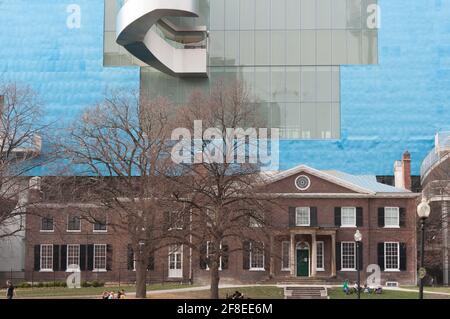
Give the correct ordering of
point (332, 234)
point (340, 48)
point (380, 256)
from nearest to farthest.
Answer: point (332, 234) → point (380, 256) → point (340, 48)

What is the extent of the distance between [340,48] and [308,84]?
537 centimetres

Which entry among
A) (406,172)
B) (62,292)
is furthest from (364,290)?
(62,292)

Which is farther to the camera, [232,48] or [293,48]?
[232,48]

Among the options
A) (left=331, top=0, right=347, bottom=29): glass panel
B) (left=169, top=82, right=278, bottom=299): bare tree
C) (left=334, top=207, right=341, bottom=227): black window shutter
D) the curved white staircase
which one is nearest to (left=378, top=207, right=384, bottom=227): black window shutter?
(left=334, top=207, right=341, bottom=227): black window shutter

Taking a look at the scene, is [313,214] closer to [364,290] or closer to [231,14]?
[364,290]

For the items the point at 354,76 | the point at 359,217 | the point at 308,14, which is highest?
the point at 308,14

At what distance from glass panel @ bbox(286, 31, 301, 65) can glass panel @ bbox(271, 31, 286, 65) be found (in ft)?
1.44

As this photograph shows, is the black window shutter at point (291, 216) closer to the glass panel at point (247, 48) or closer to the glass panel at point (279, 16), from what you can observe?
the glass panel at point (247, 48)

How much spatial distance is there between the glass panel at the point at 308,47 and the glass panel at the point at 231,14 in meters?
7.49

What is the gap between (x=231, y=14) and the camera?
82.9 meters

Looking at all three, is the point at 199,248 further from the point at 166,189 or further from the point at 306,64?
the point at 306,64

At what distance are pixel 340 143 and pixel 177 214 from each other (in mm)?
42170

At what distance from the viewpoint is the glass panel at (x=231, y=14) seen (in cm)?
8269

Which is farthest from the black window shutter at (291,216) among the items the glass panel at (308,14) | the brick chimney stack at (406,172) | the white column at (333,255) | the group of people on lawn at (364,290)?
the glass panel at (308,14)
